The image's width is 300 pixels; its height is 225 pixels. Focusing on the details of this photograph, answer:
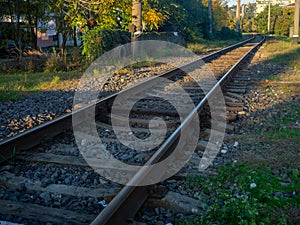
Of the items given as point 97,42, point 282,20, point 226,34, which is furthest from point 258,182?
point 282,20

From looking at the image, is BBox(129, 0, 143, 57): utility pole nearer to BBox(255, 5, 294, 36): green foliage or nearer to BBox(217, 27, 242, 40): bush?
BBox(217, 27, 242, 40): bush

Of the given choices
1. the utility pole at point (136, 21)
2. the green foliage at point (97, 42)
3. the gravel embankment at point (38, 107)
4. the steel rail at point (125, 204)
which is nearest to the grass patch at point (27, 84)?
the gravel embankment at point (38, 107)

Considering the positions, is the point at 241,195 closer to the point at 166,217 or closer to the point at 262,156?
the point at 166,217

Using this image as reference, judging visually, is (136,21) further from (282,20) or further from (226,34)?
(282,20)

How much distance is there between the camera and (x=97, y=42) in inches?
489

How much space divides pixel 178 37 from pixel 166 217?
Answer: 22.1 meters

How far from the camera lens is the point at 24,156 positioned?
13.7 ft

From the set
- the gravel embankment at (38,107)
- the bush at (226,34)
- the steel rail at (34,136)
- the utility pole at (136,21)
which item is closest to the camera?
the steel rail at (34,136)

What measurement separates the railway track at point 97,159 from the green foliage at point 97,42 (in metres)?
5.78

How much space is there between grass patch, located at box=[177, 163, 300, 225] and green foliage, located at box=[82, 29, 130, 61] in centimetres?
910

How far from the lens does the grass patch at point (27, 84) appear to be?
755cm

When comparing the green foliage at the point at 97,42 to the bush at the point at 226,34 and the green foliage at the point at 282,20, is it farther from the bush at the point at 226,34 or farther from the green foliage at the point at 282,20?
the green foliage at the point at 282,20

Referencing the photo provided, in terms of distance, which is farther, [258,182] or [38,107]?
[38,107]

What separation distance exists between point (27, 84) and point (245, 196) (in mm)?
6887
